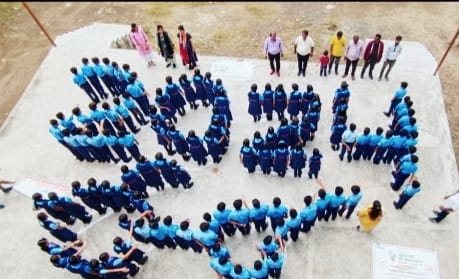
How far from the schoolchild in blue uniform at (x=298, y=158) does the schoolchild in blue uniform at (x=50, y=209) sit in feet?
16.0

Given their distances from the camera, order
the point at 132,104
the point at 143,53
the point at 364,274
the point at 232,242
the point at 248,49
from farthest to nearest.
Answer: the point at 248,49
the point at 143,53
the point at 132,104
the point at 232,242
the point at 364,274

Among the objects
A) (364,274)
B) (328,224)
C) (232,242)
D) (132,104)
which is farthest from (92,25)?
(364,274)

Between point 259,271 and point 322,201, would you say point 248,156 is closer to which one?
point 322,201

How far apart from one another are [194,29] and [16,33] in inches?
238

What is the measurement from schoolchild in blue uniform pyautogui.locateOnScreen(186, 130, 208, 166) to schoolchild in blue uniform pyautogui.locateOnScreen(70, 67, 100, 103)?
339 centimetres

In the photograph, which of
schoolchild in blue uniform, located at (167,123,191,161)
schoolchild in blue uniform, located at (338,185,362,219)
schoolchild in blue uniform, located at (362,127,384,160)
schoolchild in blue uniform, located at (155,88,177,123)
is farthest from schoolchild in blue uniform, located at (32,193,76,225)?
schoolchild in blue uniform, located at (362,127,384,160)

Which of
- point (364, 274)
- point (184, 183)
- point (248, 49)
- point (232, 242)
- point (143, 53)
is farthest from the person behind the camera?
point (248, 49)

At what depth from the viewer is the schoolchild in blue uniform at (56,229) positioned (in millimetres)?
7895

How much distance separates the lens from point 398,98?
9758 mm

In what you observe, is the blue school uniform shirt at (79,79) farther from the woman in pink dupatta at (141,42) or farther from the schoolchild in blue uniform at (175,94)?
the schoolchild in blue uniform at (175,94)

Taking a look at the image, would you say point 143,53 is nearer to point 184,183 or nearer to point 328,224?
point 184,183

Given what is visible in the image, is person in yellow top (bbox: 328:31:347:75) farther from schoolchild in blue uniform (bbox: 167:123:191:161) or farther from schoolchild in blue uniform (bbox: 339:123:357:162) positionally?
schoolchild in blue uniform (bbox: 167:123:191:161)

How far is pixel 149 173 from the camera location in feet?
29.2

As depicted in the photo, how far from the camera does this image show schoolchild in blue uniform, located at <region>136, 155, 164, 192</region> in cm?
867
